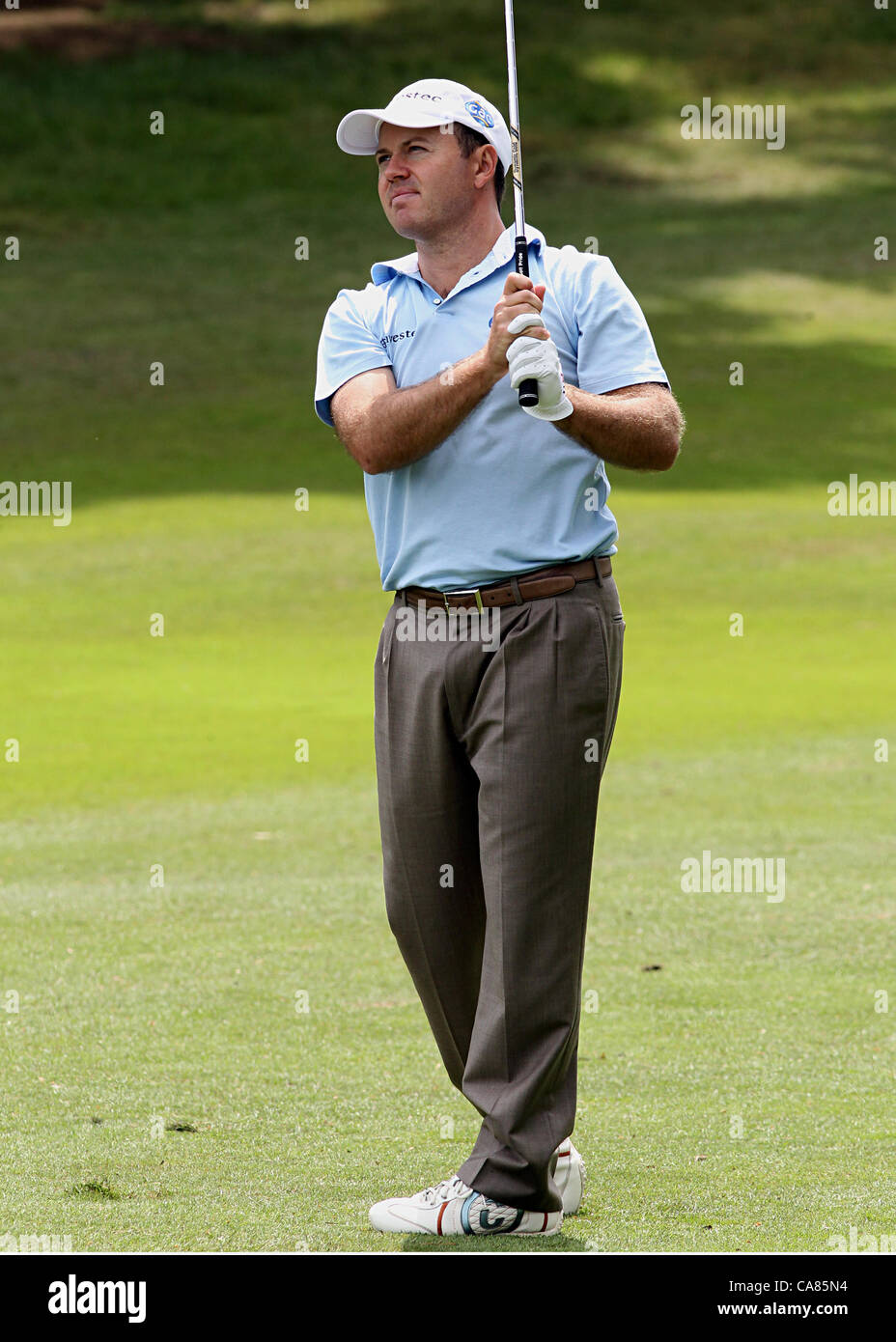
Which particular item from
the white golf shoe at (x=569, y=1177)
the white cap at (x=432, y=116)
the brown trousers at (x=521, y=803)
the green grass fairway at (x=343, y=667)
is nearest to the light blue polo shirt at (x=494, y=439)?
the brown trousers at (x=521, y=803)

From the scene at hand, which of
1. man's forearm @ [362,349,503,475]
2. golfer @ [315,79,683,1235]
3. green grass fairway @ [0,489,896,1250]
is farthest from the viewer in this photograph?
green grass fairway @ [0,489,896,1250]

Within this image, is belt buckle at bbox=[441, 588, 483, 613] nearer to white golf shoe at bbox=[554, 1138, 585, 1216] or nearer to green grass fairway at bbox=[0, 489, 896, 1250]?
white golf shoe at bbox=[554, 1138, 585, 1216]

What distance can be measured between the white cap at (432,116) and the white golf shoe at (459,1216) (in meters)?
2.02

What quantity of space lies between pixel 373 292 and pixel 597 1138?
75.4 inches

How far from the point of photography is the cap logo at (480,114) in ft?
12.6

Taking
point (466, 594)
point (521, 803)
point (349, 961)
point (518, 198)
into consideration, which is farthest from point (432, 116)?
point (349, 961)

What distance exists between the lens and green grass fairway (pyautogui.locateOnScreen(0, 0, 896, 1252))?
438 cm

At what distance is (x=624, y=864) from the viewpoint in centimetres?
785

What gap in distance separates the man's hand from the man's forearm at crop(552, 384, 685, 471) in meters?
0.15

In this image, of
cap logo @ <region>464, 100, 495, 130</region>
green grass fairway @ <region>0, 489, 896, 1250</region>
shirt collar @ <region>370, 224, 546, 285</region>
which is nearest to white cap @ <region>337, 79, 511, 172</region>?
cap logo @ <region>464, 100, 495, 130</region>

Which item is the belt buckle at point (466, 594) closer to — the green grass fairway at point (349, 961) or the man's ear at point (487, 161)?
the man's ear at point (487, 161)

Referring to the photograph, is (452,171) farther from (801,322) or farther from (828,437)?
(801,322)

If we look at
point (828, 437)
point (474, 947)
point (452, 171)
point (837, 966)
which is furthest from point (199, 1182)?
point (828, 437)

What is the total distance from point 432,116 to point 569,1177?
2.08 m
